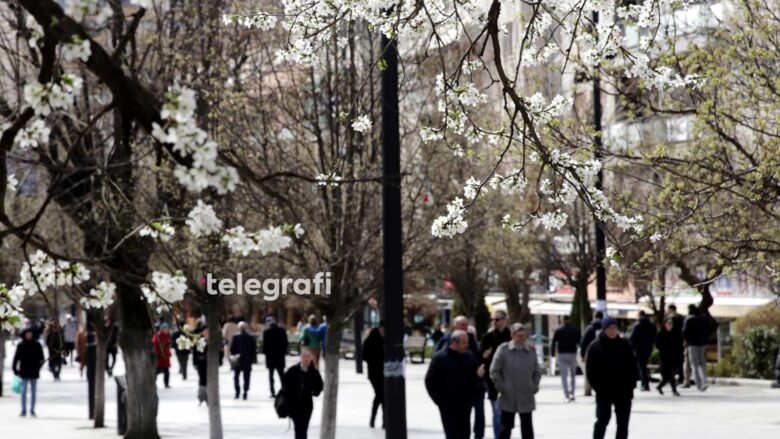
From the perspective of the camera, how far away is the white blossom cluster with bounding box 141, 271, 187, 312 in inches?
283

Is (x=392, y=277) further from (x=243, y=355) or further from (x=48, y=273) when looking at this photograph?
(x=243, y=355)

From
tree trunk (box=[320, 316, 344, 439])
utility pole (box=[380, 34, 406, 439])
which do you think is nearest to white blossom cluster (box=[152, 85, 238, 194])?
utility pole (box=[380, 34, 406, 439])

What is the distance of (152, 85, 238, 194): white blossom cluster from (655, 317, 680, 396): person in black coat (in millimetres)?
23424

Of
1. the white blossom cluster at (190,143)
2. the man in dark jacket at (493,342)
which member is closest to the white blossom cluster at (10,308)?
the white blossom cluster at (190,143)

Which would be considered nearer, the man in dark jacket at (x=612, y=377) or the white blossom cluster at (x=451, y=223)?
the white blossom cluster at (x=451, y=223)

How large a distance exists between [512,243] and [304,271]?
24.2m

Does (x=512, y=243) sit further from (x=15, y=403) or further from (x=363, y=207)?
(x=363, y=207)

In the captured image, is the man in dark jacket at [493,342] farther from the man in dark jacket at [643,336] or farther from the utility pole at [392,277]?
the man in dark jacket at [643,336]

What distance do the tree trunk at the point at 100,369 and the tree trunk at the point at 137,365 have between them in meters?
3.40

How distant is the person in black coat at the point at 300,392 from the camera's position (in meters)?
16.9

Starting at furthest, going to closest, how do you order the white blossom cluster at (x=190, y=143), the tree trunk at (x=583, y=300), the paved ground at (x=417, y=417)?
the tree trunk at (x=583, y=300) < the paved ground at (x=417, y=417) < the white blossom cluster at (x=190, y=143)

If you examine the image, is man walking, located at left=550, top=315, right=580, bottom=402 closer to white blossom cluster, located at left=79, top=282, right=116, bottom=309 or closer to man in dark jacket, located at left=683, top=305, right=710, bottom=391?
man in dark jacket, located at left=683, top=305, right=710, bottom=391

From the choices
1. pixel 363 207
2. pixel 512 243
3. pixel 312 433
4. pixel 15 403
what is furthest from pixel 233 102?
pixel 512 243

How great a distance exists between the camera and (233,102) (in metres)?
18.4
